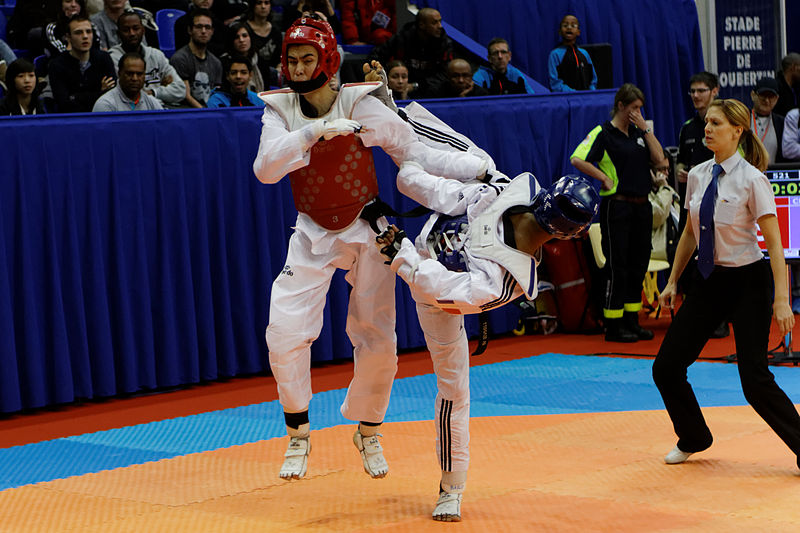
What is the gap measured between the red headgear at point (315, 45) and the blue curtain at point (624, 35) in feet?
21.4

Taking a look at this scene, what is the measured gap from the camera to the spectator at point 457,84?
31.1ft

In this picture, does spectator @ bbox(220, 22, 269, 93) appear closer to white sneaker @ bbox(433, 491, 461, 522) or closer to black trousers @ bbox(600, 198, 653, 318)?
black trousers @ bbox(600, 198, 653, 318)

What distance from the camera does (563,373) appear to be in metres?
7.71

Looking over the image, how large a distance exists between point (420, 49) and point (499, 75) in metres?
0.82

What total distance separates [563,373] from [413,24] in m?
3.92

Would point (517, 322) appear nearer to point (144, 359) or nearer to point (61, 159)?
point (144, 359)

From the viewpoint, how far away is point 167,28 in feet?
32.0

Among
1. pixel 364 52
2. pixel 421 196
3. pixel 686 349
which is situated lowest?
pixel 686 349

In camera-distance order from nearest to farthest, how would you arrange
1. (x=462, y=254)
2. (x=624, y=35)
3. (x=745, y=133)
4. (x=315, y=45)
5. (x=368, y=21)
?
(x=462, y=254) → (x=315, y=45) → (x=745, y=133) → (x=368, y=21) → (x=624, y=35)

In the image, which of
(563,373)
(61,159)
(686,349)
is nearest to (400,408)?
(563,373)

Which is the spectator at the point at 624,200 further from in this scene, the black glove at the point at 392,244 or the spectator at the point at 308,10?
the black glove at the point at 392,244

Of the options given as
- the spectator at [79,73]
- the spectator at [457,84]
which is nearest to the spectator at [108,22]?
the spectator at [79,73]

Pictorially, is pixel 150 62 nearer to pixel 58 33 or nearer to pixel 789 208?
pixel 58 33

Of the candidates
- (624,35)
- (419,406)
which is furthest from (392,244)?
(624,35)
